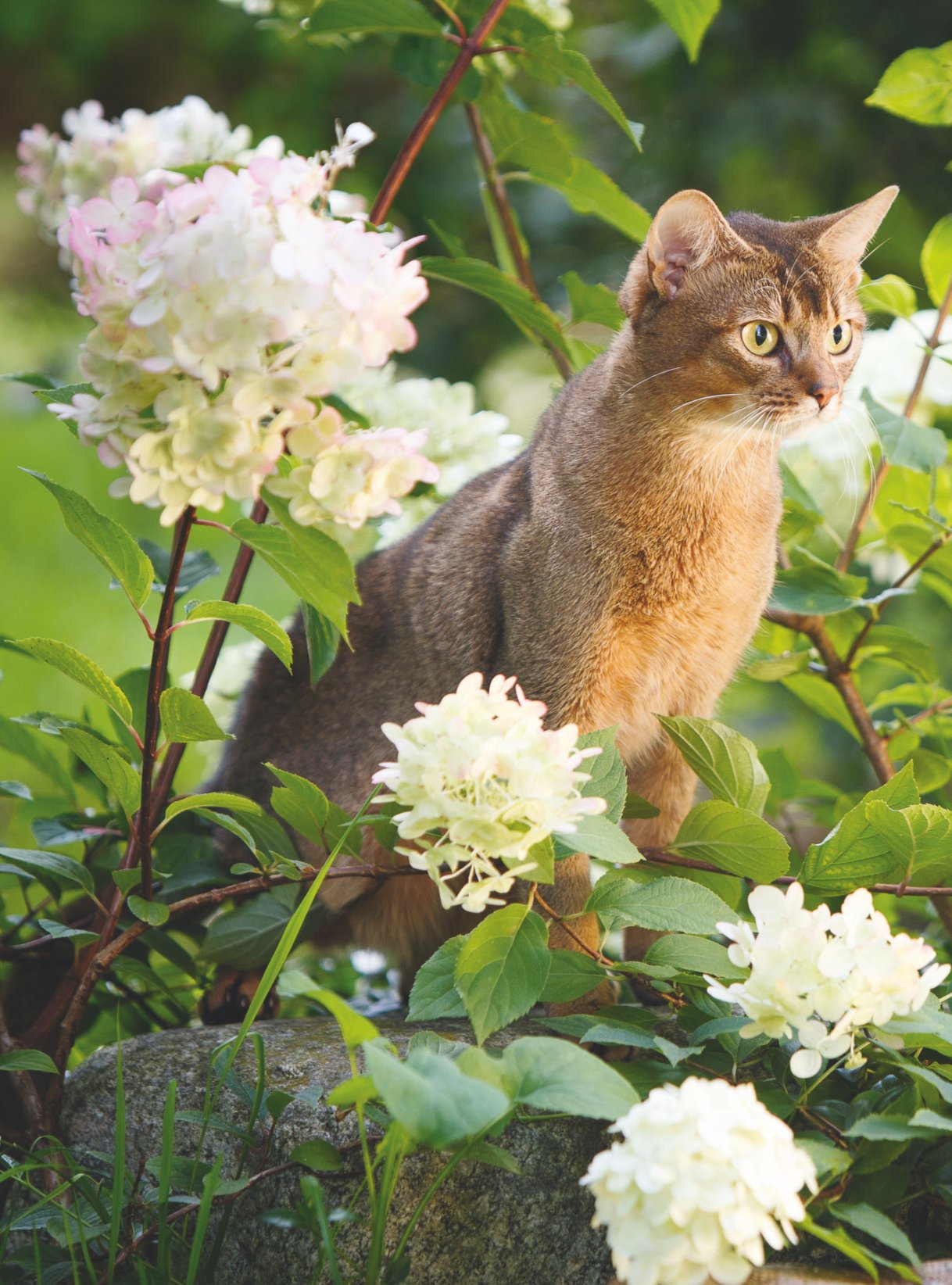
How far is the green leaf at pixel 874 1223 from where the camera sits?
109 cm

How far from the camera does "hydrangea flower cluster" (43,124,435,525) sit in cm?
105

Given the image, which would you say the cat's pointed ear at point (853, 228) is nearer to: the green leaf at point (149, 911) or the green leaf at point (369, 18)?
the green leaf at point (369, 18)

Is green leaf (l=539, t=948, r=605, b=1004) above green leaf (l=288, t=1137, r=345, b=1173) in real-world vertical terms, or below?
above

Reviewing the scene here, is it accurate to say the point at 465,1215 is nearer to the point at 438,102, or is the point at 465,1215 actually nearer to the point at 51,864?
the point at 51,864

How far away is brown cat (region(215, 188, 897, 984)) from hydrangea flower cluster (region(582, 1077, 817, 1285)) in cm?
78

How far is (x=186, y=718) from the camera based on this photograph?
137 cm

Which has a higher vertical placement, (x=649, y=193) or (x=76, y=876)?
(x=649, y=193)

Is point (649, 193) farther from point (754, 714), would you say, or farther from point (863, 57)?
point (754, 714)

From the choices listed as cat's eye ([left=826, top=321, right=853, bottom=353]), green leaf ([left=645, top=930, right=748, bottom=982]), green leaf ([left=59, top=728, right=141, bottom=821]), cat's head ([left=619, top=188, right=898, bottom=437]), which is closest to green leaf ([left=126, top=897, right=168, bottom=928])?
green leaf ([left=59, top=728, right=141, bottom=821])

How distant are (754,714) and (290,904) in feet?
9.01

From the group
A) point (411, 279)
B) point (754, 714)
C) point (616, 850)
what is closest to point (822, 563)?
point (616, 850)

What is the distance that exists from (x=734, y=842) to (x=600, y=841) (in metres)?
0.30

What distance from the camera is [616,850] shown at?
49.4 inches

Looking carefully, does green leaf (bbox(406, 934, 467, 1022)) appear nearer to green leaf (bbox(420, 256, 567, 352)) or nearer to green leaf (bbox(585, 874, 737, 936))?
green leaf (bbox(585, 874, 737, 936))
